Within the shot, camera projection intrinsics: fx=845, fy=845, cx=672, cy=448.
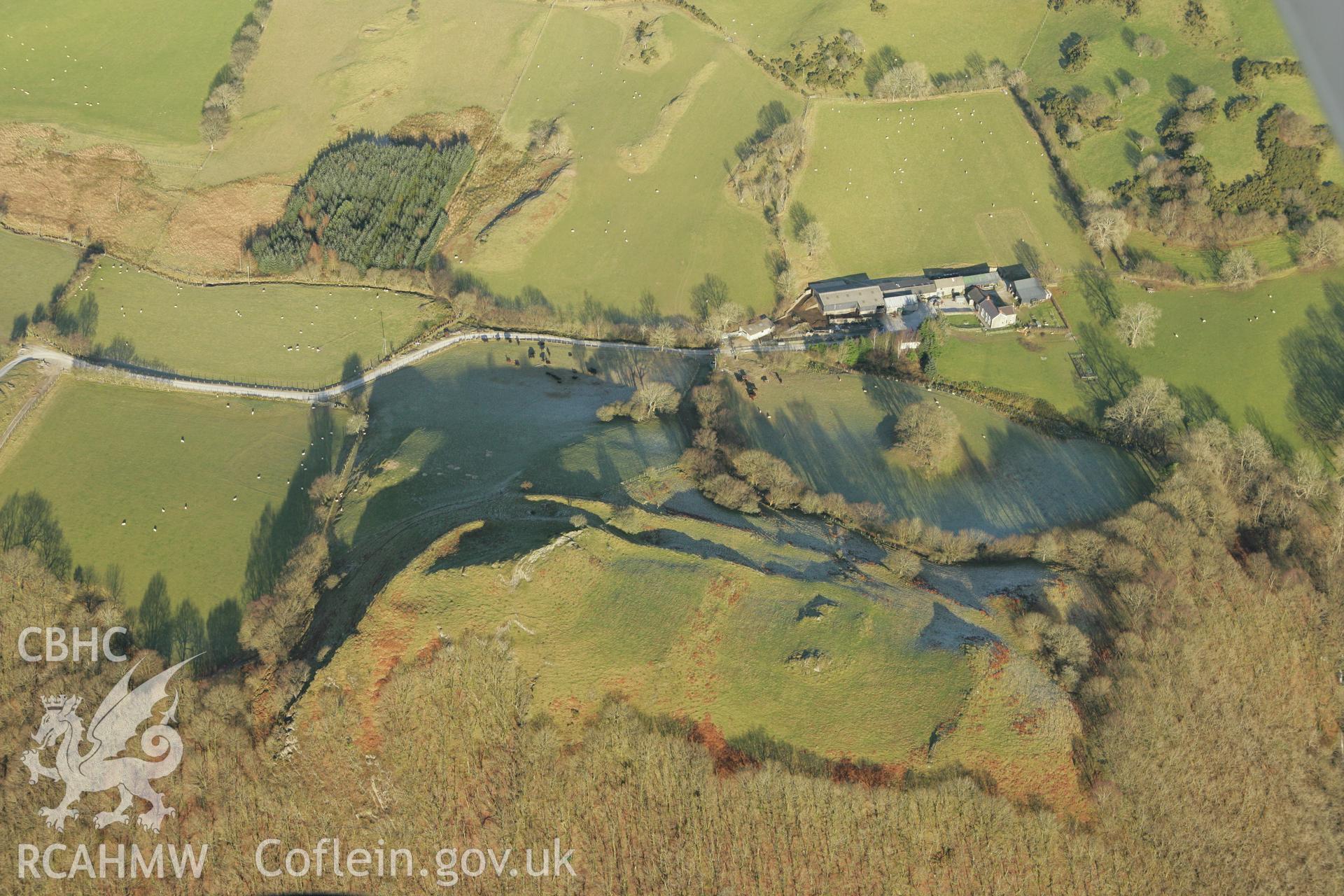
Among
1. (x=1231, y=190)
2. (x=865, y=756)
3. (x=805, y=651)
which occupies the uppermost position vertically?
(x=1231, y=190)

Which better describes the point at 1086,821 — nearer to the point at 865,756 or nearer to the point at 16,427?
the point at 865,756

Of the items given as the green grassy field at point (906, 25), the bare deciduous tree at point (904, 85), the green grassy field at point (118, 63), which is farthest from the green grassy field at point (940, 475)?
the green grassy field at point (118, 63)

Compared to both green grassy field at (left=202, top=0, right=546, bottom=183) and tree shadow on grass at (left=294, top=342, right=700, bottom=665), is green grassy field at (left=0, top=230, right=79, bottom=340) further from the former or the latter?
tree shadow on grass at (left=294, top=342, right=700, bottom=665)

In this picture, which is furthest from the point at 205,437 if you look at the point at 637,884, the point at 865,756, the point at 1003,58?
the point at 1003,58

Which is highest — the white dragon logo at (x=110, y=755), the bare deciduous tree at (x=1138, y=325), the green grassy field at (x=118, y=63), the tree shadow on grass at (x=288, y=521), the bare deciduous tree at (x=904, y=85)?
the green grassy field at (x=118, y=63)

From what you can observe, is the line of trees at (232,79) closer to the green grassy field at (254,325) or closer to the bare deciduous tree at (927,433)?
the green grassy field at (254,325)

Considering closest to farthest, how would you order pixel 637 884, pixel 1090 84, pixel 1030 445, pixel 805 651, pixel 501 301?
pixel 637 884 < pixel 805 651 < pixel 1030 445 < pixel 501 301 < pixel 1090 84
